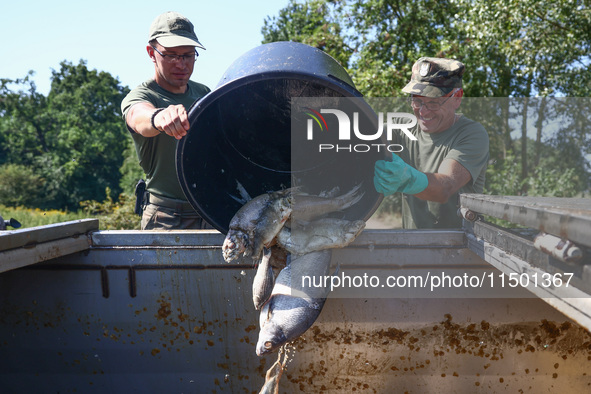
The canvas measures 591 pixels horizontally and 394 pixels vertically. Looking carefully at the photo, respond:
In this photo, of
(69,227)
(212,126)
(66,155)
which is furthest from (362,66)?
(66,155)

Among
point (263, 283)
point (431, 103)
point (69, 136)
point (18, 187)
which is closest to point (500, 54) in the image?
point (431, 103)

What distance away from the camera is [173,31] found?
2863 millimetres

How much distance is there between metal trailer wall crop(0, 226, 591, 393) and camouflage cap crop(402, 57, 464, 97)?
106 cm

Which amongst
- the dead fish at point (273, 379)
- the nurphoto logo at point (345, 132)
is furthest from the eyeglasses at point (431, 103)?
the dead fish at point (273, 379)

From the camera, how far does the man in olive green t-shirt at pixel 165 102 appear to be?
2865 mm

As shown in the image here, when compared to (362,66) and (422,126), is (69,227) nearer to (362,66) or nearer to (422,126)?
(422,126)

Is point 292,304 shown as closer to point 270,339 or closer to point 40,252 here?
point 270,339

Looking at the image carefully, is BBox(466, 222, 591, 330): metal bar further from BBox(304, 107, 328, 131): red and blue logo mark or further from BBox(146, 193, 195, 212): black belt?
BBox(146, 193, 195, 212): black belt

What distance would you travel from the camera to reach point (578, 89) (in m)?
8.94

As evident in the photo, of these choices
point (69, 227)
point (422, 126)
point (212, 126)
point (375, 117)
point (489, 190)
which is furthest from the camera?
point (489, 190)

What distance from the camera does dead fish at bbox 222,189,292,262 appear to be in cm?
201

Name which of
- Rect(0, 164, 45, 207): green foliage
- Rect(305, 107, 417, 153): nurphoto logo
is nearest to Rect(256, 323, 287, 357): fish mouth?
Rect(305, 107, 417, 153): nurphoto logo

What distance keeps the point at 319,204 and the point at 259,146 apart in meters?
0.67

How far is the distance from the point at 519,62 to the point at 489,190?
9.83 ft
